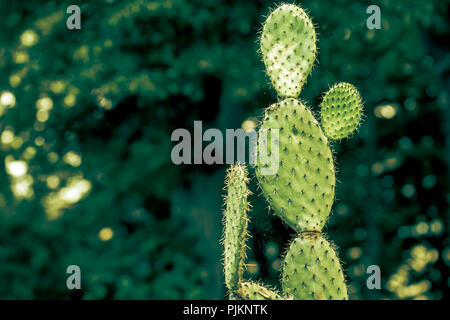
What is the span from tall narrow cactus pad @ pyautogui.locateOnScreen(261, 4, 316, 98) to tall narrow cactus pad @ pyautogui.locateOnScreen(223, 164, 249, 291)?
26cm

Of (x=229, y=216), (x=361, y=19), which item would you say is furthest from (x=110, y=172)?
(x=229, y=216)

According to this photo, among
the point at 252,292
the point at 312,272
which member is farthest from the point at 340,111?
the point at 252,292

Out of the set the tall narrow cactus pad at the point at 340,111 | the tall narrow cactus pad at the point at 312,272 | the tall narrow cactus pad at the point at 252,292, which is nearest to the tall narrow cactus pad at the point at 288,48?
the tall narrow cactus pad at the point at 340,111

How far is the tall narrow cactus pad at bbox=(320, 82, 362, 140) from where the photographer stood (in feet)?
3.74

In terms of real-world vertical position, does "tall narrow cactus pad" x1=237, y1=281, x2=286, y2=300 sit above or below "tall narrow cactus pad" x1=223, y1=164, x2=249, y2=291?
below

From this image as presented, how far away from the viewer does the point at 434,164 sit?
11.5ft

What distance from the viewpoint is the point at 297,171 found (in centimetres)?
106

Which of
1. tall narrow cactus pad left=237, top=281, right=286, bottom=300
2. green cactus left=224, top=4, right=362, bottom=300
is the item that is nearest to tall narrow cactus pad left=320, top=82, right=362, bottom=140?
green cactus left=224, top=4, right=362, bottom=300

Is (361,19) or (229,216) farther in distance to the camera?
(361,19)

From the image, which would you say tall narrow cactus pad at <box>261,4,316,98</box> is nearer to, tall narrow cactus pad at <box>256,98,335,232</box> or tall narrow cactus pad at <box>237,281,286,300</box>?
tall narrow cactus pad at <box>256,98,335,232</box>

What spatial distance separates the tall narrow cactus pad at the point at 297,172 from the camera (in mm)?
1054

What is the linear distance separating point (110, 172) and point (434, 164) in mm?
2451

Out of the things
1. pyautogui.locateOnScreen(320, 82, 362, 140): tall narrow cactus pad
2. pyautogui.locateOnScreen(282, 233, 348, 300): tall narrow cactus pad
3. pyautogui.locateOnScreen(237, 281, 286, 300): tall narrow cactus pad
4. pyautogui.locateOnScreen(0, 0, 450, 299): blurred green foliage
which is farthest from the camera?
pyautogui.locateOnScreen(0, 0, 450, 299): blurred green foliage

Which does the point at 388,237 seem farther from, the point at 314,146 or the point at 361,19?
the point at 314,146
